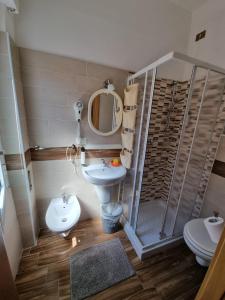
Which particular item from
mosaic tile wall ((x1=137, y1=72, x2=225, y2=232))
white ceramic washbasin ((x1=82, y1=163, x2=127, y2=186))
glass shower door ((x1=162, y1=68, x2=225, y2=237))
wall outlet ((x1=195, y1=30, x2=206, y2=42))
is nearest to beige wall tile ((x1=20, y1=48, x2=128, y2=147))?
white ceramic washbasin ((x1=82, y1=163, x2=127, y2=186))

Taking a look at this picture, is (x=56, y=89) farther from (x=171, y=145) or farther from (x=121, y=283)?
(x=121, y=283)

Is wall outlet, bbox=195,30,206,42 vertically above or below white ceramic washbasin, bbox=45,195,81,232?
above

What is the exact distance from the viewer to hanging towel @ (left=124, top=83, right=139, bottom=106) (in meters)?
1.41

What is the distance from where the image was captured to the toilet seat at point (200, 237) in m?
1.17

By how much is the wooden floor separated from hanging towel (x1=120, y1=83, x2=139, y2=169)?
39.6 inches

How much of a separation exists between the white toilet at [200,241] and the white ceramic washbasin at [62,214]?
111 cm

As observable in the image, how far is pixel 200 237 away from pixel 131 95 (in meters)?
1.51

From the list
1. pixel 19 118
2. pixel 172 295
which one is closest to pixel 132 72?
pixel 19 118

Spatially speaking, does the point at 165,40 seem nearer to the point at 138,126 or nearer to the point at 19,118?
the point at 138,126

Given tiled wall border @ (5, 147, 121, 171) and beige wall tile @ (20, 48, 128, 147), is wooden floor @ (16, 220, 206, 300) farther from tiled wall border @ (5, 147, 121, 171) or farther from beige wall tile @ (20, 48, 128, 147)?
beige wall tile @ (20, 48, 128, 147)

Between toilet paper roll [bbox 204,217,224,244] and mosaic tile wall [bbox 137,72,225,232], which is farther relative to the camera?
mosaic tile wall [bbox 137,72,225,232]

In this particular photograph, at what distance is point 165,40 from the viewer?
5.58ft

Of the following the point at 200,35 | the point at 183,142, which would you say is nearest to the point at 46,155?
the point at 183,142

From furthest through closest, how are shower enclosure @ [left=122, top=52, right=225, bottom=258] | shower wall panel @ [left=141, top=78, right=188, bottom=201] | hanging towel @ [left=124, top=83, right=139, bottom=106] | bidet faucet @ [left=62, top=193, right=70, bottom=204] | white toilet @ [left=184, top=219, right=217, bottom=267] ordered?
shower wall panel @ [left=141, top=78, right=188, bottom=201] < bidet faucet @ [left=62, top=193, right=70, bottom=204] < hanging towel @ [left=124, top=83, right=139, bottom=106] < shower enclosure @ [left=122, top=52, right=225, bottom=258] < white toilet @ [left=184, top=219, right=217, bottom=267]
